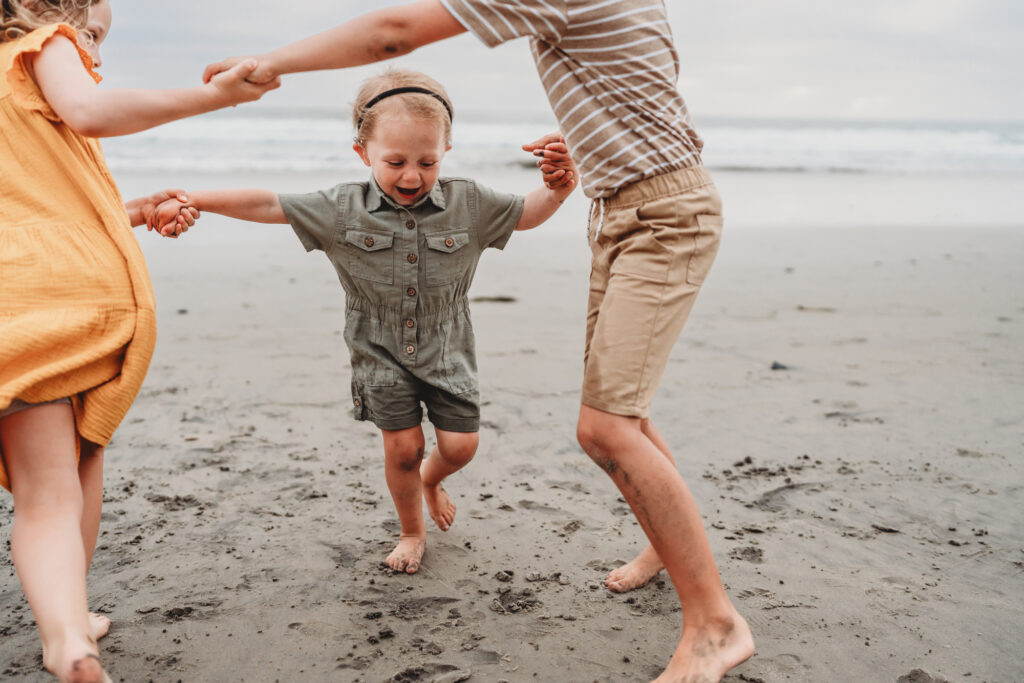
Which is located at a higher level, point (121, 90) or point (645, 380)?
point (121, 90)

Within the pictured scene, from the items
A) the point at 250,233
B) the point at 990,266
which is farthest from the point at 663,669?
the point at 250,233

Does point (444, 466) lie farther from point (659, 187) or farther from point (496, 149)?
point (496, 149)

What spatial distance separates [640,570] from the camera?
2.80m

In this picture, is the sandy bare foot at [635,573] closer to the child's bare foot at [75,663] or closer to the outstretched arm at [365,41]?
the child's bare foot at [75,663]

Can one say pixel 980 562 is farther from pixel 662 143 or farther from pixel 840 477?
pixel 662 143

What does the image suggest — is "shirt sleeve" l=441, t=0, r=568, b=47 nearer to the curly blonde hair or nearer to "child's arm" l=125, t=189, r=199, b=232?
the curly blonde hair

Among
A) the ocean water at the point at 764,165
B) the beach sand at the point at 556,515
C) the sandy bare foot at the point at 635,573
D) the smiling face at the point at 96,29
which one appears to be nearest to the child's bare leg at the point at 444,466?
the beach sand at the point at 556,515

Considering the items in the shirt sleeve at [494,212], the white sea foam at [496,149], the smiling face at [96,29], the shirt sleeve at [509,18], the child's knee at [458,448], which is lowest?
the child's knee at [458,448]

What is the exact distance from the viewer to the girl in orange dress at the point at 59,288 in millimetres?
1896

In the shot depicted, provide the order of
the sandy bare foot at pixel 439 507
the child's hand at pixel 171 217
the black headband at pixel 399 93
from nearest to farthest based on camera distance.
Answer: the child's hand at pixel 171 217 → the black headband at pixel 399 93 → the sandy bare foot at pixel 439 507

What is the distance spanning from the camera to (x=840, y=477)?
11.7 feet

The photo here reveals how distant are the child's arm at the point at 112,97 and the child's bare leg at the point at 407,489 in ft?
4.22

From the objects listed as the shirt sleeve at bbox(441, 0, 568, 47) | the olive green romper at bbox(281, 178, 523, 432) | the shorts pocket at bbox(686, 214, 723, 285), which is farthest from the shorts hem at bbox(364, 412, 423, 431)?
the shirt sleeve at bbox(441, 0, 568, 47)

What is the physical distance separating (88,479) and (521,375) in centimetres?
296
